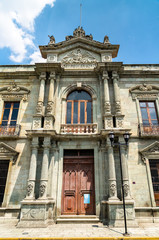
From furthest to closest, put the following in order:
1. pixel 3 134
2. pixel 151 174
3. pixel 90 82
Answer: pixel 90 82, pixel 3 134, pixel 151 174

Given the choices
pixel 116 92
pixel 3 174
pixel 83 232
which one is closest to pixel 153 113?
pixel 116 92

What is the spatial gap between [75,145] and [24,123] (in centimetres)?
362

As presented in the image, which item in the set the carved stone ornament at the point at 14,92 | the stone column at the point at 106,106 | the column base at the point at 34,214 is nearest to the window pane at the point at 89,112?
the stone column at the point at 106,106

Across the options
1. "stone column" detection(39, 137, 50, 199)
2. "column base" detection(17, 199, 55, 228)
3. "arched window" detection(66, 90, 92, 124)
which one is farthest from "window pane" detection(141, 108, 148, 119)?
"column base" detection(17, 199, 55, 228)

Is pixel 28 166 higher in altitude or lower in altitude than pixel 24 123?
lower

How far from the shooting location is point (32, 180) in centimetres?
855

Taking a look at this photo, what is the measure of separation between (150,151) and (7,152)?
27.5 feet

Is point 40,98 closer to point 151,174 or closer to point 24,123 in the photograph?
point 24,123

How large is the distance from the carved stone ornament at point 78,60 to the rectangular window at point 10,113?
14.9ft

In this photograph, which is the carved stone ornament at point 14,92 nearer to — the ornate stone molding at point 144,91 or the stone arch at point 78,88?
the stone arch at point 78,88

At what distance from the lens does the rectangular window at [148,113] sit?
10766mm

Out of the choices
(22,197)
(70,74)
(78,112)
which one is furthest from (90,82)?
(22,197)

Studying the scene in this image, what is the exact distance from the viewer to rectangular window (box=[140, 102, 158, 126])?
424 inches

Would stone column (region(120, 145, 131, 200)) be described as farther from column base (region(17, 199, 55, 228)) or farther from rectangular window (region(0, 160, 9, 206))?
rectangular window (region(0, 160, 9, 206))
